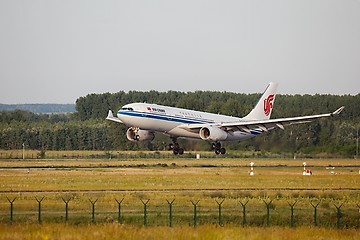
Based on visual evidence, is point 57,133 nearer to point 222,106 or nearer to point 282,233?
point 222,106

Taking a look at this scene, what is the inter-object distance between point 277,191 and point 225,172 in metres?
17.7

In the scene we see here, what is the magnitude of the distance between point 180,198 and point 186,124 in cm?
3454

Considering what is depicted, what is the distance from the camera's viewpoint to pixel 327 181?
65.9 m

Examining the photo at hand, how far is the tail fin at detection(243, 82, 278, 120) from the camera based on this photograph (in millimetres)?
102794

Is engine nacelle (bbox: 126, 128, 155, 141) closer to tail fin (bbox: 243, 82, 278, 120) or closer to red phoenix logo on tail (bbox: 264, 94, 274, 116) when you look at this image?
tail fin (bbox: 243, 82, 278, 120)

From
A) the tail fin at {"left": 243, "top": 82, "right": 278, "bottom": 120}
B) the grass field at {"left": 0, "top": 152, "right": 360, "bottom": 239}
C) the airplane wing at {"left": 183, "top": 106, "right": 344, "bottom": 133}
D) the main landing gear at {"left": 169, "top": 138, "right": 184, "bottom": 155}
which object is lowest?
the grass field at {"left": 0, "top": 152, "right": 360, "bottom": 239}

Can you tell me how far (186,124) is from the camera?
85.6 m

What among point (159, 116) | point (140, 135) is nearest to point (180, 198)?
point (159, 116)

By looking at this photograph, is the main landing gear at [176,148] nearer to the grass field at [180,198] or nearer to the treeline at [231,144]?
the treeline at [231,144]

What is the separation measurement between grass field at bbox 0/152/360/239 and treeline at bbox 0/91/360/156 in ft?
41.4

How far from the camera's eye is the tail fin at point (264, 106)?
103 metres

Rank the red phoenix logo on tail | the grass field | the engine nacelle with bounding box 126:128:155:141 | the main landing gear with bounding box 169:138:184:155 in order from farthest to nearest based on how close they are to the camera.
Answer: the red phoenix logo on tail → the main landing gear with bounding box 169:138:184:155 → the engine nacelle with bounding box 126:128:155:141 → the grass field

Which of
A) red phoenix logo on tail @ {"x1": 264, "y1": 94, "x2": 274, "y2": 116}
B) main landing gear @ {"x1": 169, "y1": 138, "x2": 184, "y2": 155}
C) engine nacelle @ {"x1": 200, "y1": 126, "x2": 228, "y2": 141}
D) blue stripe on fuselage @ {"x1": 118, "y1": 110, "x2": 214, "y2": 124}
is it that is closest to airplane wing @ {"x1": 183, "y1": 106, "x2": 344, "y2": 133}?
engine nacelle @ {"x1": 200, "y1": 126, "x2": 228, "y2": 141}

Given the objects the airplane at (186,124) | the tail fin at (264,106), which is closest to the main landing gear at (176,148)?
the airplane at (186,124)
